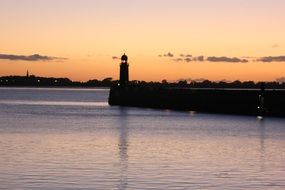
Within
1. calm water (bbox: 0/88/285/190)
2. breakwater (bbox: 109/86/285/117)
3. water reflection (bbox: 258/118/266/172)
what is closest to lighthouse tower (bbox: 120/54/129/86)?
breakwater (bbox: 109/86/285/117)

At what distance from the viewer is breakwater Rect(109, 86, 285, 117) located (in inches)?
2771

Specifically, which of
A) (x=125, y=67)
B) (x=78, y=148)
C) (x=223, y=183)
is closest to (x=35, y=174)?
(x=223, y=183)

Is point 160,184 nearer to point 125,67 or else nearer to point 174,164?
point 174,164

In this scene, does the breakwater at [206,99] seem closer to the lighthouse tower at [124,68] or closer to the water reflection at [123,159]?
the lighthouse tower at [124,68]

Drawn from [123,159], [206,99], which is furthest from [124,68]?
[123,159]

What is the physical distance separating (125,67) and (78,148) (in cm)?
6867

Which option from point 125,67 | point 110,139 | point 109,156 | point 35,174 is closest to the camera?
point 35,174

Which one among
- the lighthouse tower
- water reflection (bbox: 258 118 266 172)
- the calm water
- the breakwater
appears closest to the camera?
the calm water

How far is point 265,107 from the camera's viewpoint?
7131 cm

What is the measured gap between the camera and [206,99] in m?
87.4

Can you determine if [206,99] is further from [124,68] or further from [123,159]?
[123,159]

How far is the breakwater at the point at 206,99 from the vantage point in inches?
2771

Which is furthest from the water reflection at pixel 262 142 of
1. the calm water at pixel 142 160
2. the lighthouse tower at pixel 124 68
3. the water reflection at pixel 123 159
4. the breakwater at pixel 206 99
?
the lighthouse tower at pixel 124 68

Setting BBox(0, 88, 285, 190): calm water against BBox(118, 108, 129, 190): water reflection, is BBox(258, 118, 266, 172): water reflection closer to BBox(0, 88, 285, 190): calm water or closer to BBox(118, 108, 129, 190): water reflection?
BBox(0, 88, 285, 190): calm water
